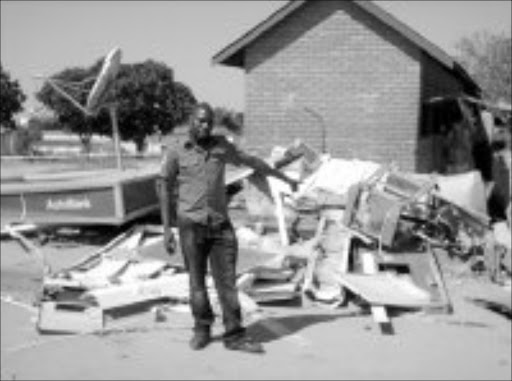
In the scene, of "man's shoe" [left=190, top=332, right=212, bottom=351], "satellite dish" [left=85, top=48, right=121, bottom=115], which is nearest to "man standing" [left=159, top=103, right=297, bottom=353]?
"man's shoe" [left=190, top=332, right=212, bottom=351]

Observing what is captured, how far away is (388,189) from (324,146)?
375cm

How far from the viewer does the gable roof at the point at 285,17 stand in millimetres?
13938

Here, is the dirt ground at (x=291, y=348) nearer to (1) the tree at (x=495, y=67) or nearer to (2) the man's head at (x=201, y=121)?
(2) the man's head at (x=201, y=121)

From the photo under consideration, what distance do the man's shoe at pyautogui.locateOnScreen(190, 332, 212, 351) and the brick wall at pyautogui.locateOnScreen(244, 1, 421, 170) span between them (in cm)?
883

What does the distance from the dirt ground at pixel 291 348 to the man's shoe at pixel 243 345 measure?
0.18 ft

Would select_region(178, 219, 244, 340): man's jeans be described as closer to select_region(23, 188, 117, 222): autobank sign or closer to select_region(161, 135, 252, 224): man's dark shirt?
select_region(161, 135, 252, 224): man's dark shirt

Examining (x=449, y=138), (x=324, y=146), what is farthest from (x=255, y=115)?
(x=449, y=138)

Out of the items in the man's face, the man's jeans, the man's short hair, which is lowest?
the man's jeans

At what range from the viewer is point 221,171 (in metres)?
6.02

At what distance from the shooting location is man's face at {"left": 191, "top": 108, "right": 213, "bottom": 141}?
5805mm

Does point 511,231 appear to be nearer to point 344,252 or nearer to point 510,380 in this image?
point 344,252

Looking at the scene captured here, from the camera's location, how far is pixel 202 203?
5.96 metres

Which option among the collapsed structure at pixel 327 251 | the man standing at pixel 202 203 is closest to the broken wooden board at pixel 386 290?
the collapsed structure at pixel 327 251

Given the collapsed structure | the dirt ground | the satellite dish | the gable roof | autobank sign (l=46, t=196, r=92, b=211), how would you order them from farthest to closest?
the gable roof → autobank sign (l=46, t=196, r=92, b=211) → the satellite dish → the collapsed structure → the dirt ground
